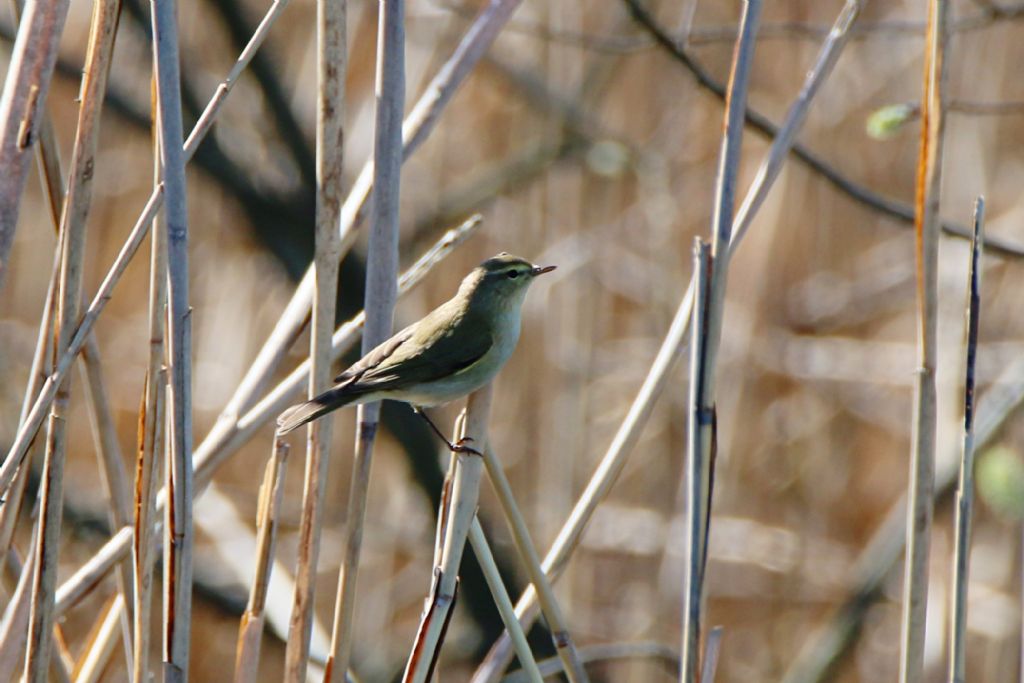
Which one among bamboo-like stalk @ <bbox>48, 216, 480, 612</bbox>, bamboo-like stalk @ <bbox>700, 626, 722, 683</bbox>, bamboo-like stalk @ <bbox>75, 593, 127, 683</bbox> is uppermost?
bamboo-like stalk @ <bbox>48, 216, 480, 612</bbox>

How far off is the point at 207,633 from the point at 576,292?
2183 millimetres

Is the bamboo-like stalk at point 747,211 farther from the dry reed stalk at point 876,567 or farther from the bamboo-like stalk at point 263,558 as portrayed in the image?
the dry reed stalk at point 876,567

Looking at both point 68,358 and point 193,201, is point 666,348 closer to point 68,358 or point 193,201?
point 68,358

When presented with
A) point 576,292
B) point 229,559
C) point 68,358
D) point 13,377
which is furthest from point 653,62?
point 68,358

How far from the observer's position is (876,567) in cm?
405

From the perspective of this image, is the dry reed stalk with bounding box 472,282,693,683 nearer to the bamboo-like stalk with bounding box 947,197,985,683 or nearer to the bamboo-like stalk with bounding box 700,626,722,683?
the bamboo-like stalk with bounding box 700,626,722,683

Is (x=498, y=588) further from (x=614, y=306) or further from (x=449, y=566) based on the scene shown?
(x=614, y=306)

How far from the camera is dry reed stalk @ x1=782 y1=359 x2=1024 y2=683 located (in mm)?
3777

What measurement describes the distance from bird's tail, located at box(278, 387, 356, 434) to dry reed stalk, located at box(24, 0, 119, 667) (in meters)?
0.43

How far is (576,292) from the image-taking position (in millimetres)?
4344

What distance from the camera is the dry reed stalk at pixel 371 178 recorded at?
2166mm

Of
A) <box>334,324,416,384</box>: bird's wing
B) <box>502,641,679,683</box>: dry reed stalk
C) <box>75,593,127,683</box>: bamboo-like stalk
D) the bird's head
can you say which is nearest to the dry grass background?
<box>502,641,679,683</box>: dry reed stalk

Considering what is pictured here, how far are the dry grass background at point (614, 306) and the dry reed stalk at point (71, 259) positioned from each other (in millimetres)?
2383

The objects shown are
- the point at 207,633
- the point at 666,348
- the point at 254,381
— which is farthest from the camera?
the point at 207,633
